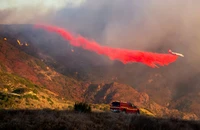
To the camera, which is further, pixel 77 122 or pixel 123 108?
pixel 123 108

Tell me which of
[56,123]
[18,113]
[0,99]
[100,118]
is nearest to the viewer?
[56,123]

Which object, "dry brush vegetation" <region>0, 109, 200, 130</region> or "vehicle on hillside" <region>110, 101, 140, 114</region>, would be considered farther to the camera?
"vehicle on hillside" <region>110, 101, 140, 114</region>

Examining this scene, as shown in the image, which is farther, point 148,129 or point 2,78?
point 2,78

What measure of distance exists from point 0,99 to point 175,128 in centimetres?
2705

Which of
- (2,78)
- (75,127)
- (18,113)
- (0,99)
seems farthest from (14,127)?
(2,78)

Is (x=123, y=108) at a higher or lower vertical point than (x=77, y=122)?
higher

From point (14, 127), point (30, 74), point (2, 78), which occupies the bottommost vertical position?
point (14, 127)

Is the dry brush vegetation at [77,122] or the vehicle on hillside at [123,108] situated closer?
the dry brush vegetation at [77,122]

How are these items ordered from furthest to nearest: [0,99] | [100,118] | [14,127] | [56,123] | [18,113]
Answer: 1. [0,99]
2. [100,118]
3. [18,113]
4. [56,123]
5. [14,127]

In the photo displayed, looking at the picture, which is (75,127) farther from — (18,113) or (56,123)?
(18,113)

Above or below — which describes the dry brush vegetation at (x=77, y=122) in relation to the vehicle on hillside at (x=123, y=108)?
below

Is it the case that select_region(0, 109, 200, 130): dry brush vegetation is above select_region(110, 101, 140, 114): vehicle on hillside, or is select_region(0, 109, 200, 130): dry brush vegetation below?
below

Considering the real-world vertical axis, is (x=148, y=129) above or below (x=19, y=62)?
below

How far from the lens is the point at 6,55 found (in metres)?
194
